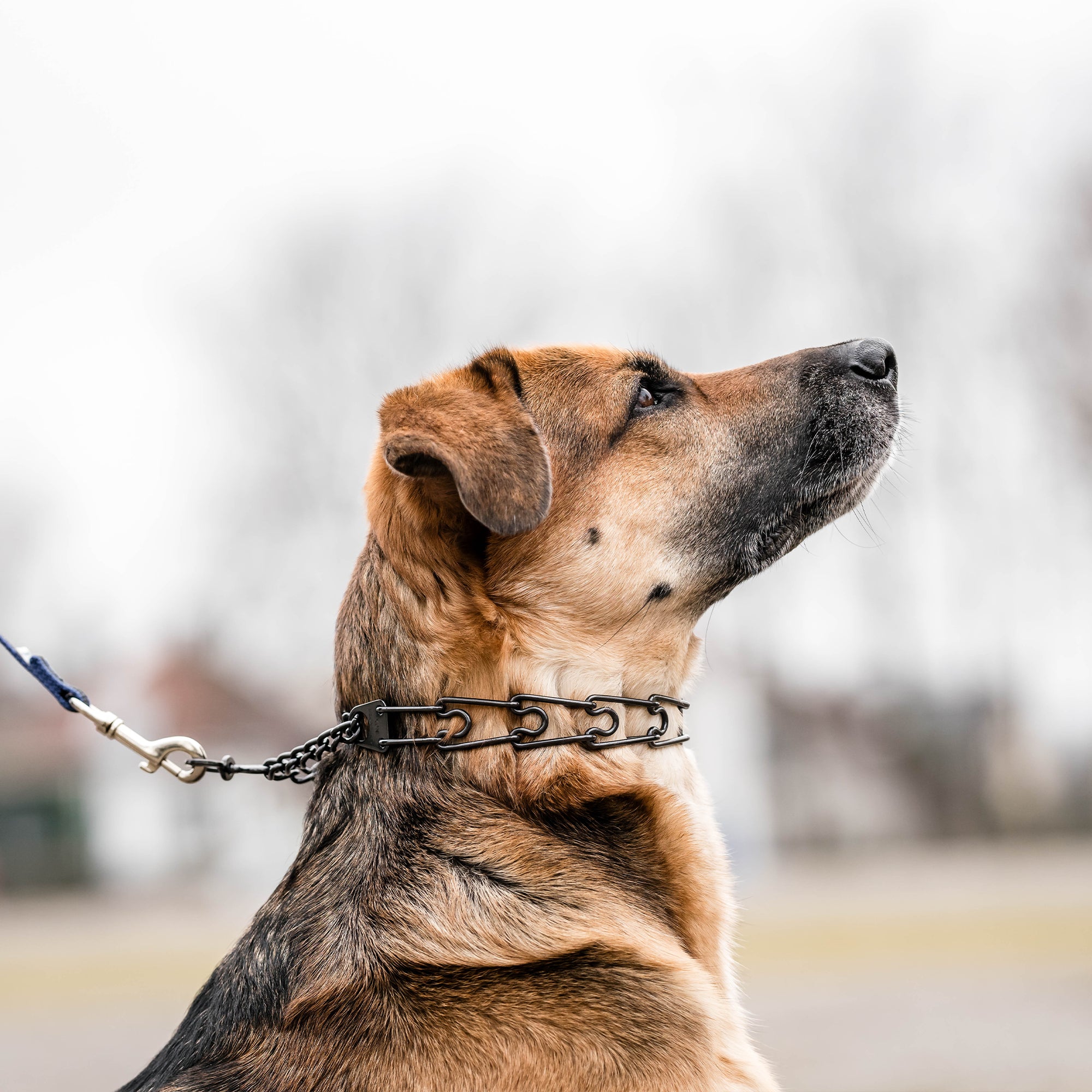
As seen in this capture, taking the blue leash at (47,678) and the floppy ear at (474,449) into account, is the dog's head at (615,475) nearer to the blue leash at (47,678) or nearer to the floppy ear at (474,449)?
the floppy ear at (474,449)

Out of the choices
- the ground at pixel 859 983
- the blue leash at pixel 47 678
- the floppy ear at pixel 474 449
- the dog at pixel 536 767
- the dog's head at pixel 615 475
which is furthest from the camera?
the ground at pixel 859 983

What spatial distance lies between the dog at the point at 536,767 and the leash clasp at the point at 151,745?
0.37 m

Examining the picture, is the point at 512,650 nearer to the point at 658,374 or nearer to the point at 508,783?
the point at 508,783

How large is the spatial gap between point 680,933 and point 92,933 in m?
28.1

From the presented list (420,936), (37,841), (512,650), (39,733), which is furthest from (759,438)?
(39,733)

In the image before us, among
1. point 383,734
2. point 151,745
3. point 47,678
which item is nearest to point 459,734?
point 383,734

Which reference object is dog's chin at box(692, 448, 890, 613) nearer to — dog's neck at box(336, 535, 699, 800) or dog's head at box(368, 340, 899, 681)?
dog's head at box(368, 340, 899, 681)

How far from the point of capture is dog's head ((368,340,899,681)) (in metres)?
3.49

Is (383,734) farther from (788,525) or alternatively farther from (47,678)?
(788,525)

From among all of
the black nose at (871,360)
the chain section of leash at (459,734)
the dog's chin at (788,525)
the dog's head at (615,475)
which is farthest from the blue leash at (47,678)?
the black nose at (871,360)

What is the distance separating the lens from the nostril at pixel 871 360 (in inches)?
165

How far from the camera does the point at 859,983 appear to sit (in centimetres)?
1358

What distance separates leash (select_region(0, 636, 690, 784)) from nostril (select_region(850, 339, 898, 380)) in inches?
50.9

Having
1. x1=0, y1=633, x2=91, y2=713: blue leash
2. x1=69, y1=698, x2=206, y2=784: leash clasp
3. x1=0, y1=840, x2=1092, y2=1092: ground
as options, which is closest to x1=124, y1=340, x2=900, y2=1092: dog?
x1=69, y1=698, x2=206, y2=784: leash clasp
